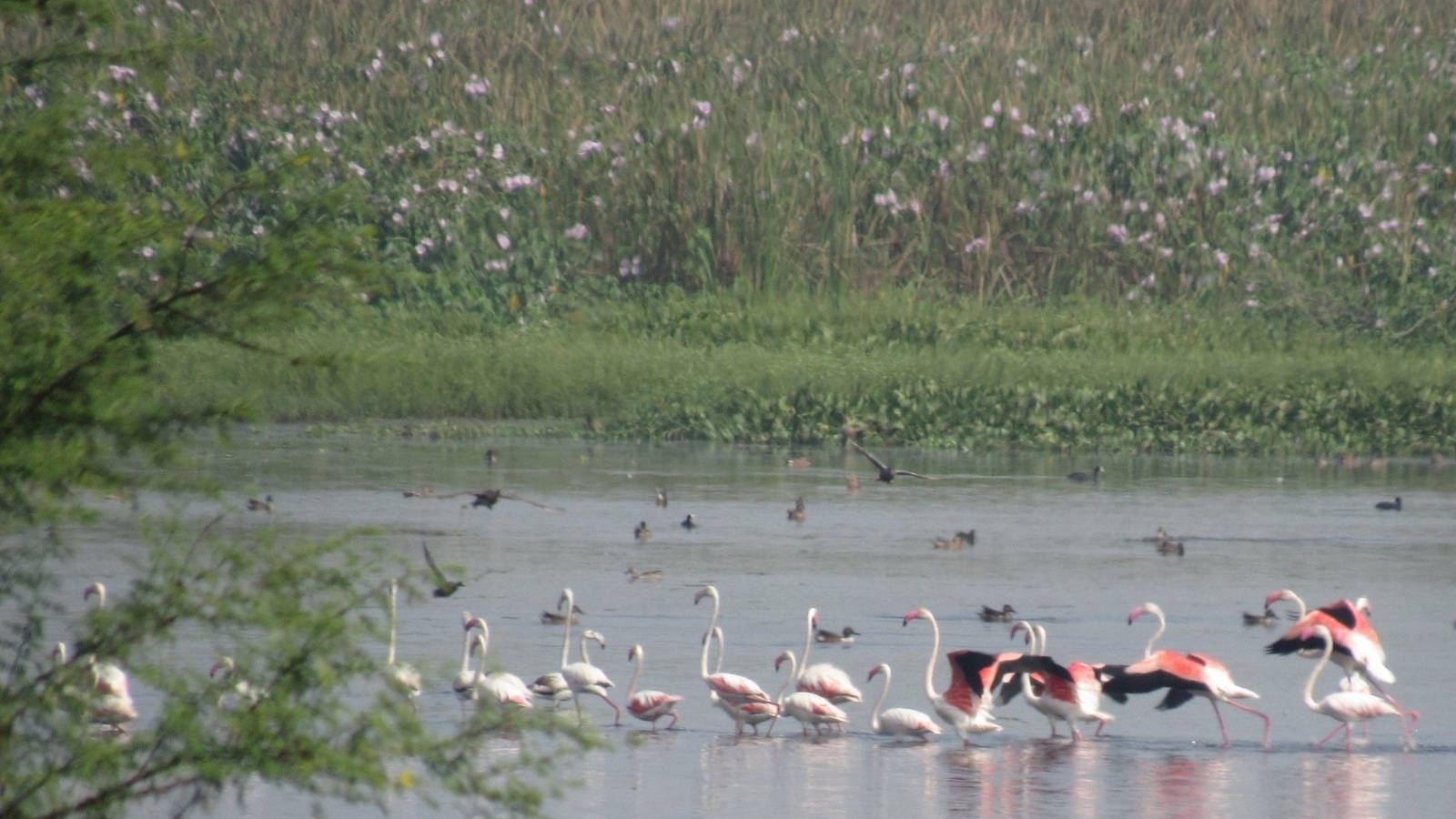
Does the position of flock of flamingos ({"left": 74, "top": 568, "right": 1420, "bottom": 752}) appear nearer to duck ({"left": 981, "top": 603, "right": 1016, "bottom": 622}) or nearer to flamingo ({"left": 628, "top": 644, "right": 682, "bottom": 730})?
flamingo ({"left": 628, "top": 644, "right": 682, "bottom": 730})

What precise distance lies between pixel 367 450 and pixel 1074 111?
431 inches

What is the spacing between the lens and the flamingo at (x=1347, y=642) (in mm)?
10078

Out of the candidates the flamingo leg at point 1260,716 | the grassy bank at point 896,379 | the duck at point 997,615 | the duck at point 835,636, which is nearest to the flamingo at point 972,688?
the flamingo leg at point 1260,716

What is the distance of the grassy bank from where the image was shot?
66.9 ft

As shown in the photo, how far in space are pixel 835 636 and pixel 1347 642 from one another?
95.3 inches

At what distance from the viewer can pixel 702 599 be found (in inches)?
486

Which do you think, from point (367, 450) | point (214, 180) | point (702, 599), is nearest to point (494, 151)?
point (214, 180)

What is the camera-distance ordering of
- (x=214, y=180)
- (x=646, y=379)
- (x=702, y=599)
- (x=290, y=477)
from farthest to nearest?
(x=214, y=180) < (x=646, y=379) < (x=290, y=477) < (x=702, y=599)

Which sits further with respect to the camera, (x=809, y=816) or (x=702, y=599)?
(x=702, y=599)

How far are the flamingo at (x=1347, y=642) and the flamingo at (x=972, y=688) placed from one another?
4.65 feet

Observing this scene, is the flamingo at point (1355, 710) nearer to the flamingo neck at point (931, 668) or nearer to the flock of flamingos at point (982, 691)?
the flock of flamingos at point (982, 691)

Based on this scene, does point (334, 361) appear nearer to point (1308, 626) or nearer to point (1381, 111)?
point (1308, 626)

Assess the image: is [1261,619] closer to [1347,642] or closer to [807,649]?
[1347,642]

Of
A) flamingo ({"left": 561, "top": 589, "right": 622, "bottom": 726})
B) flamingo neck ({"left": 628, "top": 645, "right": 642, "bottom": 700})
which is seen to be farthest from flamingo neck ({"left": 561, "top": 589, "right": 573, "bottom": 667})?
flamingo neck ({"left": 628, "top": 645, "right": 642, "bottom": 700})
